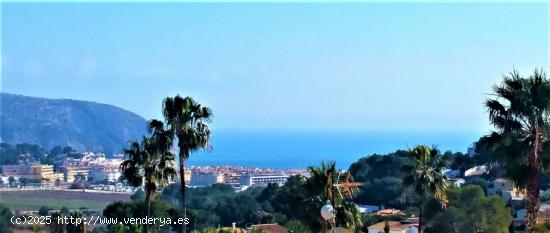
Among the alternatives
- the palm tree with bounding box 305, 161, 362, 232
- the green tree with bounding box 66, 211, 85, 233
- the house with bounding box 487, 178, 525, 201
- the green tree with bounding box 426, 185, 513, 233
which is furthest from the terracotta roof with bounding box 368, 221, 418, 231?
the palm tree with bounding box 305, 161, 362, 232

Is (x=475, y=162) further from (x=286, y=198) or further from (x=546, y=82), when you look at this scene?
(x=546, y=82)

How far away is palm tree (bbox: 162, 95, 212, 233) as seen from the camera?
63.6ft

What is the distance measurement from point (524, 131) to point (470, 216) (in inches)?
835

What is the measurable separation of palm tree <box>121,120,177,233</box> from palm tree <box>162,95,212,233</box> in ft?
5.48

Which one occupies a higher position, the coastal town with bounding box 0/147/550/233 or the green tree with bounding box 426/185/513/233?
the coastal town with bounding box 0/147/550/233

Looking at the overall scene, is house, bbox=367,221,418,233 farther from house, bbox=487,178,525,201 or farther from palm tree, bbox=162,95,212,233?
palm tree, bbox=162,95,212,233

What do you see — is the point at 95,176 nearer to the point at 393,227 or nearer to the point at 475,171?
the point at 475,171

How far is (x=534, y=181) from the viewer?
14.6 metres

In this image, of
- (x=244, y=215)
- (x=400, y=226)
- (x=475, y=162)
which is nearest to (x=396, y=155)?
(x=475, y=162)

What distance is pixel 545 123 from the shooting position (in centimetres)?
1469

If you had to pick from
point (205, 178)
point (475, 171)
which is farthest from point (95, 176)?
point (475, 171)

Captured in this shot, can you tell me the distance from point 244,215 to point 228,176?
97.5m

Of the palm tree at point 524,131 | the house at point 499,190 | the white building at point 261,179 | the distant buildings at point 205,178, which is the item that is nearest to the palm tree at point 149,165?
the palm tree at point 524,131

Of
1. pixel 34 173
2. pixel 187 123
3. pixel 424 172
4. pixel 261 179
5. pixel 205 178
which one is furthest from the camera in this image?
pixel 34 173
